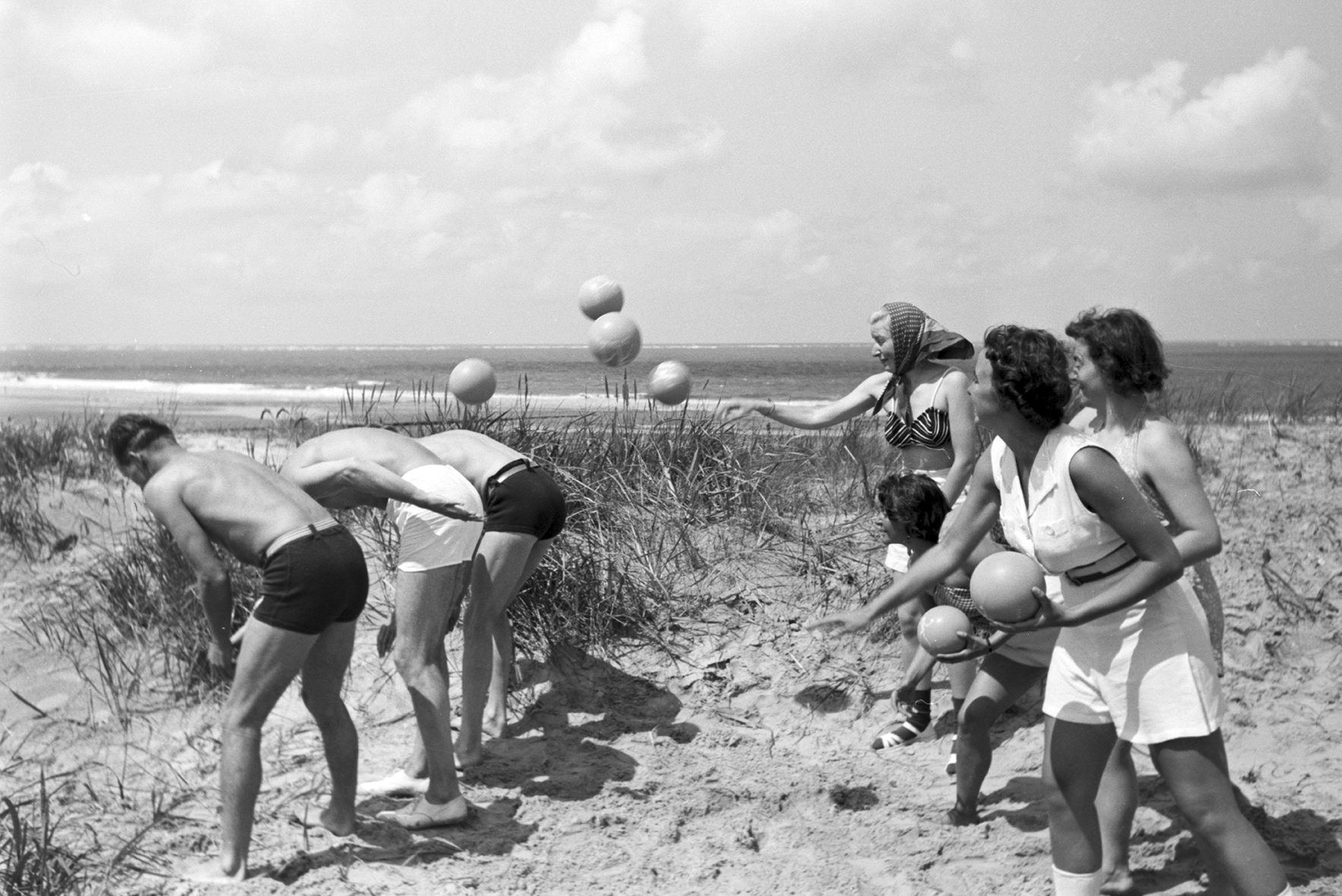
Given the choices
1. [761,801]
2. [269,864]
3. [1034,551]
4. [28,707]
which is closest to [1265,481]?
[761,801]

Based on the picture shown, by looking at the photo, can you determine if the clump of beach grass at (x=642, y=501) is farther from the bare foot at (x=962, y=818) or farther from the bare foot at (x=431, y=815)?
the bare foot at (x=962, y=818)

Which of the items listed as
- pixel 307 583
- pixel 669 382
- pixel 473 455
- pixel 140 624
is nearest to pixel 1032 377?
pixel 307 583

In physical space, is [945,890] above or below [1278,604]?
below

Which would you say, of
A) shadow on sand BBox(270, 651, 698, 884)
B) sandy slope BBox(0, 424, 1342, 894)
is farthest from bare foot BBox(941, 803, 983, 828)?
shadow on sand BBox(270, 651, 698, 884)

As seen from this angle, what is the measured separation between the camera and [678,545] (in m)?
6.62

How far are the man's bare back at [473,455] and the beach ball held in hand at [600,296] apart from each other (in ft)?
6.97

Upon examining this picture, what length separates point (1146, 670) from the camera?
3.04 m

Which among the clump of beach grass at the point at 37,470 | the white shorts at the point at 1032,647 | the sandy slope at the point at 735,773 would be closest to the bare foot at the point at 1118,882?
the sandy slope at the point at 735,773

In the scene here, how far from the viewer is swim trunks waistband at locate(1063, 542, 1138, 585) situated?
306 centimetres

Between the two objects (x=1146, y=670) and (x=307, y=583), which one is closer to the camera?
(x=1146, y=670)

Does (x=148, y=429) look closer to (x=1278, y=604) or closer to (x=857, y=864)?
(x=857, y=864)

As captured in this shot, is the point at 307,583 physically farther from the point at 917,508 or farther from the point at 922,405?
the point at 922,405

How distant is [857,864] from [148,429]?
298 cm

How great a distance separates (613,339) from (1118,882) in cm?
381
